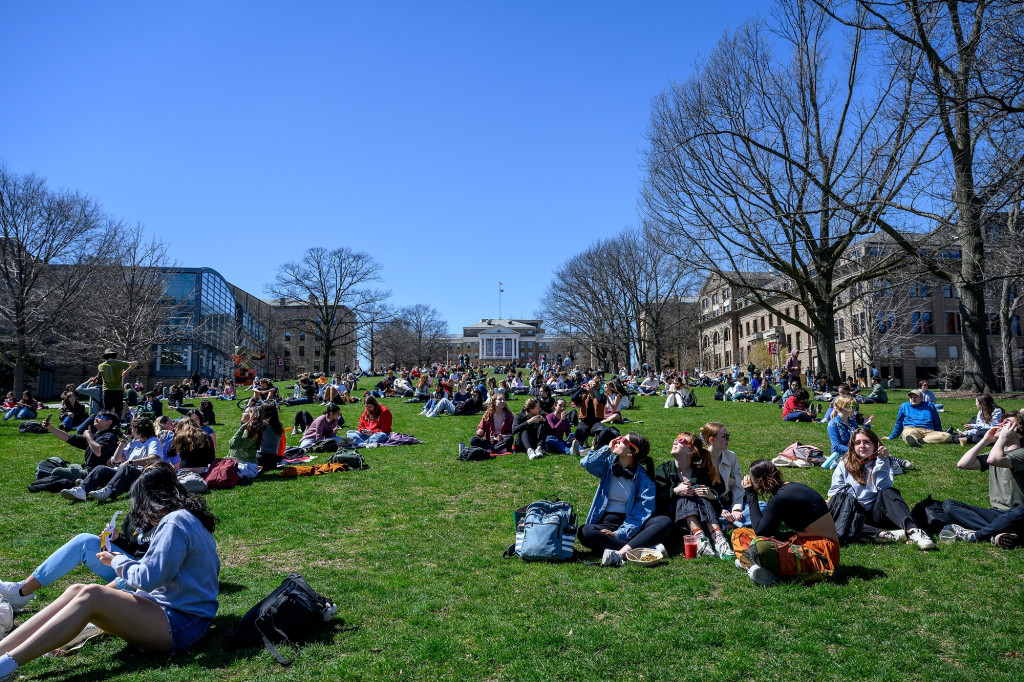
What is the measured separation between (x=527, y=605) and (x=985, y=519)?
5.25 m

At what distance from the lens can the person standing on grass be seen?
15594mm

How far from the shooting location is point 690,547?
702 cm

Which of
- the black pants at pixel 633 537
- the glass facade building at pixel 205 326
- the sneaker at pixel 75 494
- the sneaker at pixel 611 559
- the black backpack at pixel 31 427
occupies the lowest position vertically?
the sneaker at pixel 611 559

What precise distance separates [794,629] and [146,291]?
130 feet

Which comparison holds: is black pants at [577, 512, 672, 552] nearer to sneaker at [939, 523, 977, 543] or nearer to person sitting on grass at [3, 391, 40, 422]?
sneaker at [939, 523, 977, 543]

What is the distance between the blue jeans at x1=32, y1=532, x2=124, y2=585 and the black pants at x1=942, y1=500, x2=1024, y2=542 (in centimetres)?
822

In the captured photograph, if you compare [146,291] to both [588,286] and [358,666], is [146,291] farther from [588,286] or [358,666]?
[358,666]

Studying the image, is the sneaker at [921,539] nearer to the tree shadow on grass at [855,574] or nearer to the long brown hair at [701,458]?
the tree shadow on grass at [855,574]

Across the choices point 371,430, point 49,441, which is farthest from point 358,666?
point 49,441

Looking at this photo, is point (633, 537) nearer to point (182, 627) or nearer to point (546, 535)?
point (546, 535)

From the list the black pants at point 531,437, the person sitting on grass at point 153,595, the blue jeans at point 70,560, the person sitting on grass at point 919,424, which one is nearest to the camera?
the person sitting on grass at point 153,595

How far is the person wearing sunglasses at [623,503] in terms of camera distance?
7.12 metres

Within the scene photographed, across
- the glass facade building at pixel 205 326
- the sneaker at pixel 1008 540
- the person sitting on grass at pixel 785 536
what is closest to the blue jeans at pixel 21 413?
the person sitting on grass at pixel 785 536

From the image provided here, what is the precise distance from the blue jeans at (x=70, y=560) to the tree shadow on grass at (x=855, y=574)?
6.00 m
